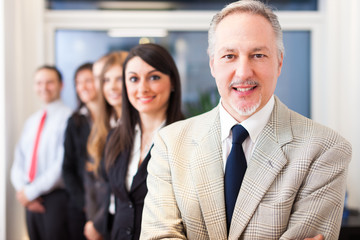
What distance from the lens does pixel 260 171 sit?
1.36 meters

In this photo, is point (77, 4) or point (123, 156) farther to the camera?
point (77, 4)

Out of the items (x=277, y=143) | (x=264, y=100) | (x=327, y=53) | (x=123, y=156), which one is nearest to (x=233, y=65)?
(x=264, y=100)

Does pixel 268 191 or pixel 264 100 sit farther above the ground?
pixel 264 100

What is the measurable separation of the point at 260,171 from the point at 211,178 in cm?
18

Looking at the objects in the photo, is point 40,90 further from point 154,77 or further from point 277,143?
point 277,143

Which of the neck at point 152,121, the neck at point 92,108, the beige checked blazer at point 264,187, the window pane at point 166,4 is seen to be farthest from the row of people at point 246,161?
the window pane at point 166,4

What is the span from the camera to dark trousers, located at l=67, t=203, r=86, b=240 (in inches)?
121

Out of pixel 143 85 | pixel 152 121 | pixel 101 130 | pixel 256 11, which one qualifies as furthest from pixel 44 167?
pixel 256 11

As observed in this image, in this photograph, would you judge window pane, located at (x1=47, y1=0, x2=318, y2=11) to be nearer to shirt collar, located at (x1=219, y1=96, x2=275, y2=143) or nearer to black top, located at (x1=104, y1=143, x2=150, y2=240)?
black top, located at (x1=104, y1=143, x2=150, y2=240)

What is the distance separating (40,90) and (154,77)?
5.49 feet

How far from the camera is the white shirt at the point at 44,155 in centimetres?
308

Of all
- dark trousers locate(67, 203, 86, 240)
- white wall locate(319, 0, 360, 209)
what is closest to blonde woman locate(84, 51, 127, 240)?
dark trousers locate(67, 203, 86, 240)

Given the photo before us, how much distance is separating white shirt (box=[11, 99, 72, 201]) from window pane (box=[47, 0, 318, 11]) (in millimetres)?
1086

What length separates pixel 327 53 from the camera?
3691 mm
